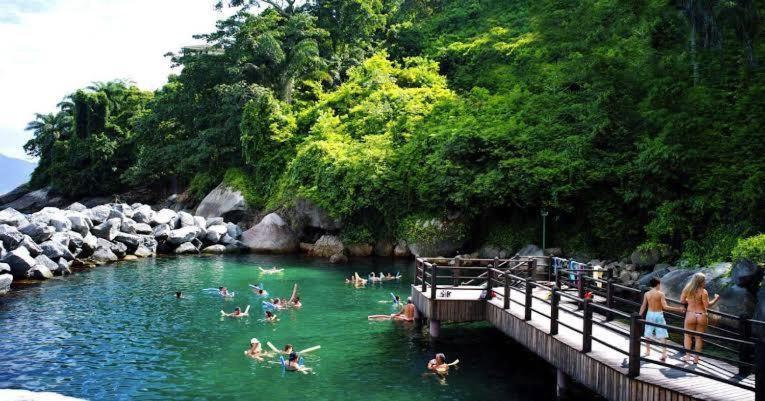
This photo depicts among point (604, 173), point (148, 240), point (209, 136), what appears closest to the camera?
point (604, 173)

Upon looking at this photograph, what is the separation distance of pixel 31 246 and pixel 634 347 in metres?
28.1

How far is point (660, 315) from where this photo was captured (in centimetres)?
1088

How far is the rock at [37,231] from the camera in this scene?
29219mm

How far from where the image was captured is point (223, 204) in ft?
147

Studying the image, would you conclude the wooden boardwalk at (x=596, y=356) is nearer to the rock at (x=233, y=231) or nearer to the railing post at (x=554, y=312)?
the railing post at (x=554, y=312)

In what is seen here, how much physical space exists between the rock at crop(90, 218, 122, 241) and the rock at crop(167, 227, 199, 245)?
11.6ft

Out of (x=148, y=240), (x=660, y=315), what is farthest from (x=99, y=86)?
(x=660, y=315)

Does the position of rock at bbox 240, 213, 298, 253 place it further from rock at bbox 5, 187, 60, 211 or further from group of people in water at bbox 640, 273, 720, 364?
rock at bbox 5, 187, 60, 211

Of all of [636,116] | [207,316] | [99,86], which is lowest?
[207,316]

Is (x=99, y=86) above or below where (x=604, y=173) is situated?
above

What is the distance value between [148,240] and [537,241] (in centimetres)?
2392

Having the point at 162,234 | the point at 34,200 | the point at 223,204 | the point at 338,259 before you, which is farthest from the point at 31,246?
the point at 34,200

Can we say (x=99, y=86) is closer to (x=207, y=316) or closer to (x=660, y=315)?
(x=207, y=316)

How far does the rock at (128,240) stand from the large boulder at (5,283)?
1083 centimetres
